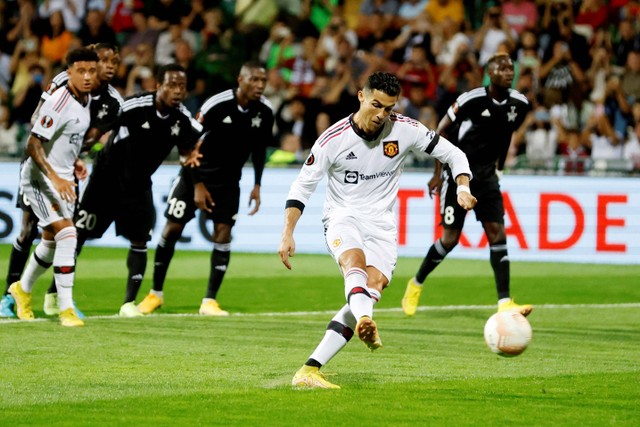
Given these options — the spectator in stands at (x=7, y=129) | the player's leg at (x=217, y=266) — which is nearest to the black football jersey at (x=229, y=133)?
the player's leg at (x=217, y=266)

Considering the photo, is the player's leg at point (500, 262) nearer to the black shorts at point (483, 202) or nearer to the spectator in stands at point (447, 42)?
the black shorts at point (483, 202)

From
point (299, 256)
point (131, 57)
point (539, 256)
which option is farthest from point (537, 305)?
point (131, 57)

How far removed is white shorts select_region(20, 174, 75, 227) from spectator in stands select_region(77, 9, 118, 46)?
1119 centimetres

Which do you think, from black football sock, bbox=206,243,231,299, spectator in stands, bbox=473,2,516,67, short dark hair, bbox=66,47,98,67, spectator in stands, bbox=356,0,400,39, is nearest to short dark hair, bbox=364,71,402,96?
short dark hair, bbox=66,47,98,67

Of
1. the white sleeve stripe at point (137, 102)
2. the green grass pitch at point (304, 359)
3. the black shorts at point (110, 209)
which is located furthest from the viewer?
the black shorts at point (110, 209)

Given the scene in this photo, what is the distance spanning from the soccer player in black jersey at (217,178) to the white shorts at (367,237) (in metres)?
3.88

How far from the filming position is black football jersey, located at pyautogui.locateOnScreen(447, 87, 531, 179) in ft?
38.5

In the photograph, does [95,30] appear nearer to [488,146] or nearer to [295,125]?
[295,125]

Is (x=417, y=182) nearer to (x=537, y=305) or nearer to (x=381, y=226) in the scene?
(x=537, y=305)

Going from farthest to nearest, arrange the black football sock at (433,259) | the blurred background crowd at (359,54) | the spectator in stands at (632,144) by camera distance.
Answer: the blurred background crowd at (359,54) < the spectator in stands at (632,144) < the black football sock at (433,259)

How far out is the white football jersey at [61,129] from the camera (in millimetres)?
10219

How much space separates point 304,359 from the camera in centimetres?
876

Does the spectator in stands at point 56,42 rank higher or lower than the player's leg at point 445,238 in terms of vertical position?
higher

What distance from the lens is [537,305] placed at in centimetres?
1303
